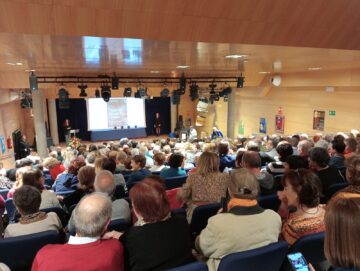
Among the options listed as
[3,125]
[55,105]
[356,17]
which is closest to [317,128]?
[356,17]

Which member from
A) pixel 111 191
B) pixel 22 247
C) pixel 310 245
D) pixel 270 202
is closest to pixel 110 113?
pixel 111 191

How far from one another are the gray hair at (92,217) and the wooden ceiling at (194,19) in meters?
1.82

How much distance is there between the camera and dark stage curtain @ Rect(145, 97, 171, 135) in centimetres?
2091

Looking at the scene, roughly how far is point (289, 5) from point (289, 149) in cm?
222

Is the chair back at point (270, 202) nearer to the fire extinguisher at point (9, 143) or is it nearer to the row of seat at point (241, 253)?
the row of seat at point (241, 253)

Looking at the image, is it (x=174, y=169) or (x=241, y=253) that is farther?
(x=174, y=169)

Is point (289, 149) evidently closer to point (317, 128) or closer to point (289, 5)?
point (289, 5)

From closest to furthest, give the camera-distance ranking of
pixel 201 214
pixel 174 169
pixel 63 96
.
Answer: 1. pixel 201 214
2. pixel 174 169
3. pixel 63 96

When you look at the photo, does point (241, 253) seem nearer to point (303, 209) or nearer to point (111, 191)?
point (303, 209)

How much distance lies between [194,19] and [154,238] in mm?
2327

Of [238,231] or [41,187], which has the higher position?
[238,231]

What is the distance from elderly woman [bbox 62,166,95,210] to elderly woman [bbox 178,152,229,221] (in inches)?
48.3

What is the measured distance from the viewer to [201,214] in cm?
279

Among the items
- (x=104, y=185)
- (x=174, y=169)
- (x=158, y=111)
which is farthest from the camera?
Result: (x=158, y=111)
